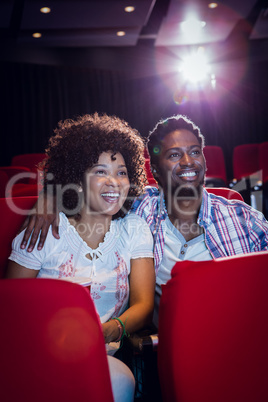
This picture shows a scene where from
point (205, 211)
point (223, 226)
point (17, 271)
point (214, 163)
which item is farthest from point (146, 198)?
point (214, 163)

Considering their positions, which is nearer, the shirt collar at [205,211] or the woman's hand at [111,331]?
the woman's hand at [111,331]

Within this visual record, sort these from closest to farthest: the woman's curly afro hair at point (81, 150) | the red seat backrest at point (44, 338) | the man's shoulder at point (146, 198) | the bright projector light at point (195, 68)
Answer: the red seat backrest at point (44, 338) < the woman's curly afro hair at point (81, 150) < the man's shoulder at point (146, 198) < the bright projector light at point (195, 68)

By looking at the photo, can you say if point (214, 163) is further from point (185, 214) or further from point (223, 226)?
point (223, 226)

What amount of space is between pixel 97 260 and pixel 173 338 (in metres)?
0.71

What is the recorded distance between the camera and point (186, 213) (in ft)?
6.09

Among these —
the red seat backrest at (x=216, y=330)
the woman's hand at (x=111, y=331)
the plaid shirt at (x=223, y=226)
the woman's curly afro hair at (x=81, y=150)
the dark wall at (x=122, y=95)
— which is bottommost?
the woman's hand at (x=111, y=331)

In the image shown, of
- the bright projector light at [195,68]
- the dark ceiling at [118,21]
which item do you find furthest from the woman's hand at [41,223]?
the bright projector light at [195,68]

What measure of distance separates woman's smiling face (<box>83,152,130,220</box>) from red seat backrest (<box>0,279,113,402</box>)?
2.83ft

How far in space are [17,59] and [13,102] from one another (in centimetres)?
72

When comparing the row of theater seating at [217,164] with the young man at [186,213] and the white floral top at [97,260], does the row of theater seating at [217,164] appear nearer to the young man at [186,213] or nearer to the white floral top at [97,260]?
the young man at [186,213]

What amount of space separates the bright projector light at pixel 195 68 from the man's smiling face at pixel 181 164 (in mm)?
5574

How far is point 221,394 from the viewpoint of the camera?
0.80 meters

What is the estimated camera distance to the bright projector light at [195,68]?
277 inches

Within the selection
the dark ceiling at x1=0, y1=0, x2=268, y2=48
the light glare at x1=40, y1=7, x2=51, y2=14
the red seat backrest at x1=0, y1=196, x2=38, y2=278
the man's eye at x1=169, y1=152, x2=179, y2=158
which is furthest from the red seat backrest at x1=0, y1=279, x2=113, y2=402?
the light glare at x1=40, y1=7, x2=51, y2=14
